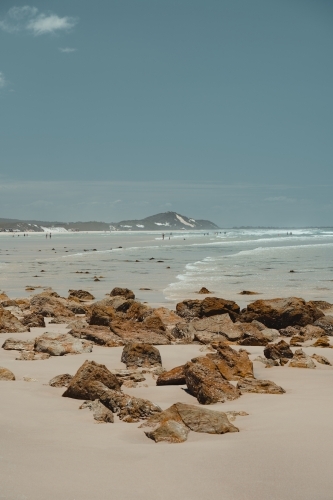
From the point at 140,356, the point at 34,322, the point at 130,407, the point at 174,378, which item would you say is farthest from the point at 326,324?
the point at 130,407

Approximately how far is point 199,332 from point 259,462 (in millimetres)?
5889

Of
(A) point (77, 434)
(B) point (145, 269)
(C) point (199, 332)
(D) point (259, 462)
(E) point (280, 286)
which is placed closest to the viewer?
(D) point (259, 462)

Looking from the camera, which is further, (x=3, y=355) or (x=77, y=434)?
(x=3, y=355)

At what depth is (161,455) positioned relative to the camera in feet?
11.8

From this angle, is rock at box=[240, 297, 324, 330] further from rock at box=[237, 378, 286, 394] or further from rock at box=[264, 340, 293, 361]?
rock at box=[237, 378, 286, 394]

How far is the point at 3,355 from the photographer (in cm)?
715

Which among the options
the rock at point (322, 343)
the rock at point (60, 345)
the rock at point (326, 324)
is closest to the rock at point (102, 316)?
the rock at point (60, 345)

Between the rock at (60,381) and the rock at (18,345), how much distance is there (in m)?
2.03

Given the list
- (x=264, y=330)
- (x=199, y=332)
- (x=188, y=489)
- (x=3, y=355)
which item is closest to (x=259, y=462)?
(x=188, y=489)

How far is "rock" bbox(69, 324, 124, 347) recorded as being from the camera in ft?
27.5

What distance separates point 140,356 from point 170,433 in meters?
2.95

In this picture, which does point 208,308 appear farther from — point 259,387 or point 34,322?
point 259,387

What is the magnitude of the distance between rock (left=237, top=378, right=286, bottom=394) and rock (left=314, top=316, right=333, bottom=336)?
4.57 m

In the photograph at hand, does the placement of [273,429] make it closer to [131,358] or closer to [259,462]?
[259,462]
